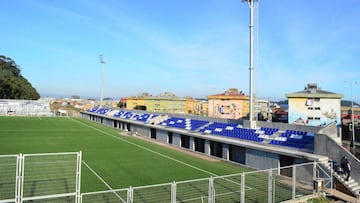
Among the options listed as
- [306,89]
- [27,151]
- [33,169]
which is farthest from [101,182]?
[306,89]

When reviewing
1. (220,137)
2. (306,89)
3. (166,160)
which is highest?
(306,89)

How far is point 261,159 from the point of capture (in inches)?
776

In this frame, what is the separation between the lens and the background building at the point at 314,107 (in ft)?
199

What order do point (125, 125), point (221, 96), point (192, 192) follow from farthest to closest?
point (221, 96) < point (125, 125) < point (192, 192)

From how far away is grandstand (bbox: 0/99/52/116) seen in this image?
6806cm

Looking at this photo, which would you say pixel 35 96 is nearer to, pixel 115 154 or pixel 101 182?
pixel 115 154

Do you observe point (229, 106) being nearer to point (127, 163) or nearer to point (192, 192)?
point (127, 163)

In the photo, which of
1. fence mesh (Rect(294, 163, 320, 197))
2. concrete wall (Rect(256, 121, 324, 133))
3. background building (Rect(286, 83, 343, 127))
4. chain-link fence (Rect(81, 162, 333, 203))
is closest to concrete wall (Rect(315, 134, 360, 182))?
chain-link fence (Rect(81, 162, 333, 203))

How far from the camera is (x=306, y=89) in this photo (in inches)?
2692

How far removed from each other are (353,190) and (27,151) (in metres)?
22.3

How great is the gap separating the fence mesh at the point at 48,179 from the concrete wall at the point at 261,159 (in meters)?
11.6

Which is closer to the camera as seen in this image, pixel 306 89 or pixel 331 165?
pixel 331 165

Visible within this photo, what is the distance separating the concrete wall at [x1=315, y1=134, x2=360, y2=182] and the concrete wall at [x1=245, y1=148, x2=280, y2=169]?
8.75 feet

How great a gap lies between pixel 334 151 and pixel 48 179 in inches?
596
